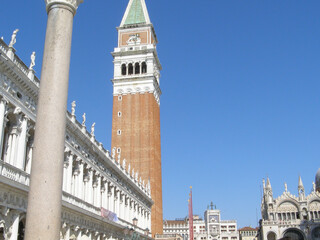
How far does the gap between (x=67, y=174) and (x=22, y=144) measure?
701cm

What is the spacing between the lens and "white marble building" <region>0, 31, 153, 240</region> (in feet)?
61.3

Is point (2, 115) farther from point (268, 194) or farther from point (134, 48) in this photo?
point (268, 194)

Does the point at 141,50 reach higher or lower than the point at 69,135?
higher

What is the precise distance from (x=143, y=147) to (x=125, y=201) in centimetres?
1973

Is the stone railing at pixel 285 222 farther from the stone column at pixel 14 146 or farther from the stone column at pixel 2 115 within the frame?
the stone column at pixel 2 115

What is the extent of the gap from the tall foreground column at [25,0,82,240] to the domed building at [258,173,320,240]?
7143cm

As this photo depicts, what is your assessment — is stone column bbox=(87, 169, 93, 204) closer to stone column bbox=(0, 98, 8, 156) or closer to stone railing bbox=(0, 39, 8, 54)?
stone column bbox=(0, 98, 8, 156)

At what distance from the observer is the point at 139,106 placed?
2586 inches

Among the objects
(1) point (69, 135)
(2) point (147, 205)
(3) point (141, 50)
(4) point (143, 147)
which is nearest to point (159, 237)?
(2) point (147, 205)

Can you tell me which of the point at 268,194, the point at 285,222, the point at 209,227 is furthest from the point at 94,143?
the point at 209,227

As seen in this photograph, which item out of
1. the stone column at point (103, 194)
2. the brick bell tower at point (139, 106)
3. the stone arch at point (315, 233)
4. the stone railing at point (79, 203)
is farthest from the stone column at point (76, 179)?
the stone arch at point (315, 233)

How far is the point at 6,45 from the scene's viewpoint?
19.5 metres

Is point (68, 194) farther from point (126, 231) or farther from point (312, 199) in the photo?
point (312, 199)

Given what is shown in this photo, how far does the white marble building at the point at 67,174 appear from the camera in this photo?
18.7m
